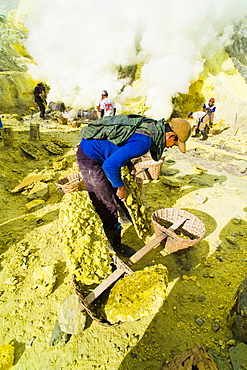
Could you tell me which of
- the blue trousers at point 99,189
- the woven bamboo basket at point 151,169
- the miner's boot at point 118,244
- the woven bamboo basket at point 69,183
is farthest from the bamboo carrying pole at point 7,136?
the miner's boot at point 118,244

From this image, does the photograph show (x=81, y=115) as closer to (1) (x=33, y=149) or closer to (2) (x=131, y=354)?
(1) (x=33, y=149)

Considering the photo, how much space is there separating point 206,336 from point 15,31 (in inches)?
1084

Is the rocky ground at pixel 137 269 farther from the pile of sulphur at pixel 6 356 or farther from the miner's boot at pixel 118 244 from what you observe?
the miner's boot at pixel 118 244

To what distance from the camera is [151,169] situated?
194 inches

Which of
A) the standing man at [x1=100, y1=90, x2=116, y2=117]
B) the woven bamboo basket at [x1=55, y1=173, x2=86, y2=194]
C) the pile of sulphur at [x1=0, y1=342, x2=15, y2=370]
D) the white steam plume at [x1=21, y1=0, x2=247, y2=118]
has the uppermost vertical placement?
the white steam plume at [x1=21, y1=0, x2=247, y2=118]

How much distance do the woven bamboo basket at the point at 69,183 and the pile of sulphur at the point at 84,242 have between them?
1.39 metres

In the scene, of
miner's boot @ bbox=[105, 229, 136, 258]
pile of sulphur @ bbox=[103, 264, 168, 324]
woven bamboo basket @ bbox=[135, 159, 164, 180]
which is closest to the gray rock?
pile of sulphur @ bbox=[103, 264, 168, 324]

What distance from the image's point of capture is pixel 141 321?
209 cm

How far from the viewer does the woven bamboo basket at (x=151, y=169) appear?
4867 mm

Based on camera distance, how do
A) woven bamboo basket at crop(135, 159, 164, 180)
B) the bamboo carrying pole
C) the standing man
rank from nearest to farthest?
woven bamboo basket at crop(135, 159, 164, 180) → the bamboo carrying pole → the standing man

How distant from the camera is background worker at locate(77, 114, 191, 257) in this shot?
206cm

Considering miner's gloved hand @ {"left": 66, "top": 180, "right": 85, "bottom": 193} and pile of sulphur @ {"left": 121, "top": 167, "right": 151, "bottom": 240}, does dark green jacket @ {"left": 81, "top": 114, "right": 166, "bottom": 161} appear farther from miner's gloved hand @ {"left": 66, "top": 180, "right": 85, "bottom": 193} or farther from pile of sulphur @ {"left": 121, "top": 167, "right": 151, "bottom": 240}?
miner's gloved hand @ {"left": 66, "top": 180, "right": 85, "bottom": 193}

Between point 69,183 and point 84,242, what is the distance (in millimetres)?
2275

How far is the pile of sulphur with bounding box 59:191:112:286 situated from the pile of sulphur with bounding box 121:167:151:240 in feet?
2.01
